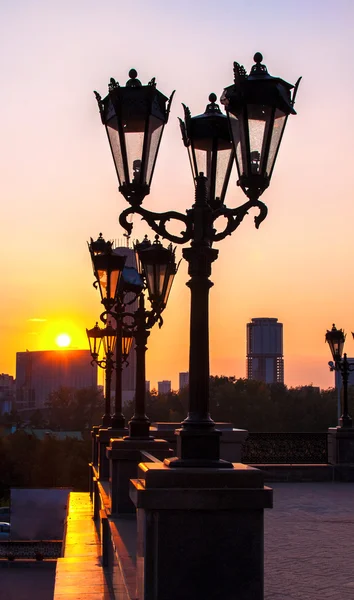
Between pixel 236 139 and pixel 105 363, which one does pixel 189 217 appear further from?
pixel 105 363

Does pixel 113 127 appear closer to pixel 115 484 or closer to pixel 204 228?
pixel 204 228

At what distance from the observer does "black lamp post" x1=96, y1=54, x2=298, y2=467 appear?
6543 mm

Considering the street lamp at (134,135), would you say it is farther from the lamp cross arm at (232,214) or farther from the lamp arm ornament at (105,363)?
the lamp arm ornament at (105,363)

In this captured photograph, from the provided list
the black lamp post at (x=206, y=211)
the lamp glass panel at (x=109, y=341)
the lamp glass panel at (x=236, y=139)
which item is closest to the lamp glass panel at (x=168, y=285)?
the black lamp post at (x=206, y=211)

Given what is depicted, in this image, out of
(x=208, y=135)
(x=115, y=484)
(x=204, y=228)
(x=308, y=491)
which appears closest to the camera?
(x=204, y=228)

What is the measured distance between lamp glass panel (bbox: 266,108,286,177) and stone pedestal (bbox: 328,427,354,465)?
17.3 metres

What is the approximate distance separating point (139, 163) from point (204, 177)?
0.61 metres

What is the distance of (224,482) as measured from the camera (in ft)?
20.9

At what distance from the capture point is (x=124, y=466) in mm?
13000

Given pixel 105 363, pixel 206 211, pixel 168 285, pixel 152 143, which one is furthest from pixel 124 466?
pixel 105 363

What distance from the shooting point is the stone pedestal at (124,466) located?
505 inches

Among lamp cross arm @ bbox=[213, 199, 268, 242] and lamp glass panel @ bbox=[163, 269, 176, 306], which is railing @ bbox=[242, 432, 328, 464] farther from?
lamp cross arm @ bbox=[213, 199, 268, 242]

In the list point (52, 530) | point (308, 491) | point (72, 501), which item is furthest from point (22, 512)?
point (308, 491)

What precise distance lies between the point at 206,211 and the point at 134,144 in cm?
75
